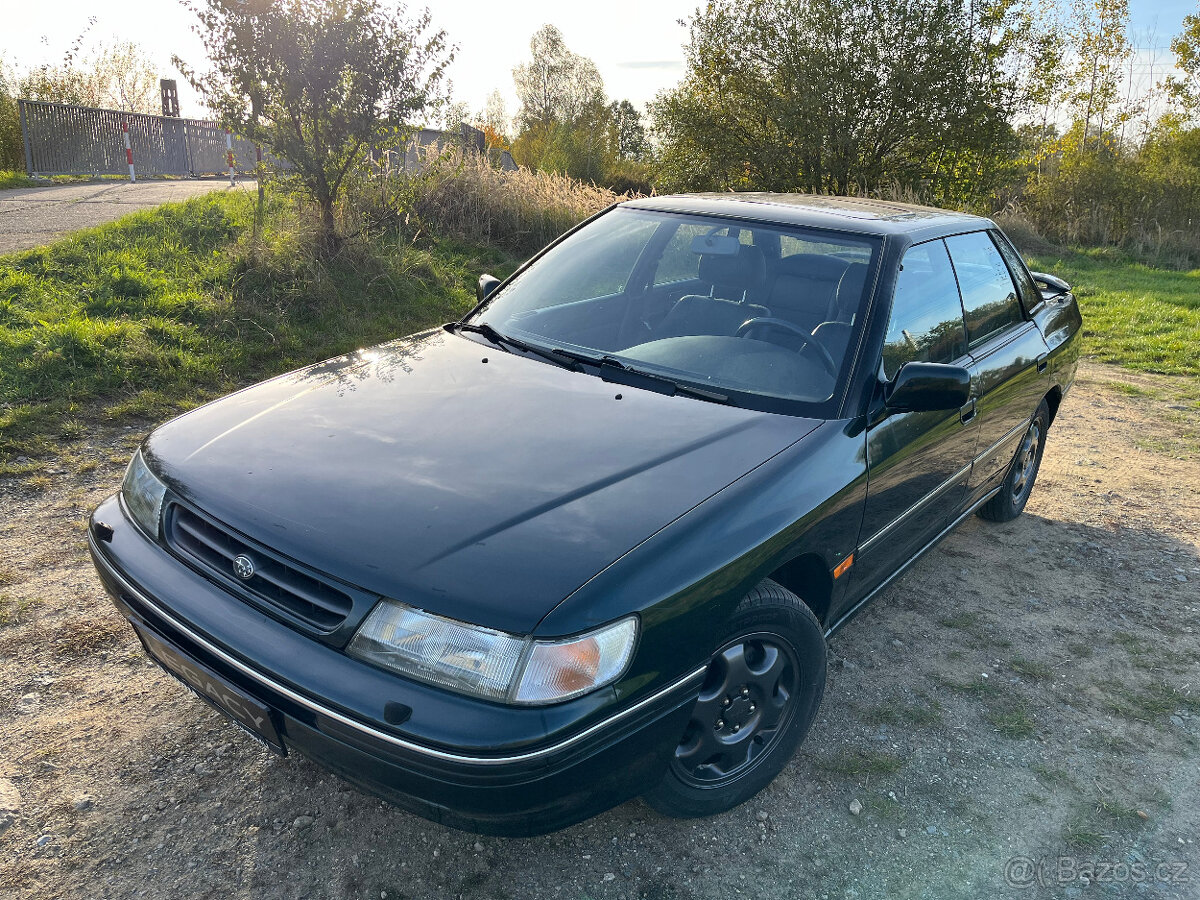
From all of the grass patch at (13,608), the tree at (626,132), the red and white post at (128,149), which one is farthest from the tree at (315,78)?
the tree at (626,132)

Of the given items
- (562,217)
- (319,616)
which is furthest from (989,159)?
(319,616)

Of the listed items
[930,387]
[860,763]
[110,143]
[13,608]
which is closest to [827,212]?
[930,387]

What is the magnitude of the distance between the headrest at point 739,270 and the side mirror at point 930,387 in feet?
2.26

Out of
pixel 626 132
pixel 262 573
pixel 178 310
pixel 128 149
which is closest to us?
pixel 262 573

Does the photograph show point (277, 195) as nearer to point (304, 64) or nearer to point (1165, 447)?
point (304, 64)

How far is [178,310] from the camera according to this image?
20.6ft

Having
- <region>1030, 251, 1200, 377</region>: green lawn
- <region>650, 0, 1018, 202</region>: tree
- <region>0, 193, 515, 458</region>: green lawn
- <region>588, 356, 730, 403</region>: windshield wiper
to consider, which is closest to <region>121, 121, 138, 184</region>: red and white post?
<region>0, 193, 515, 458</region>: green lawn

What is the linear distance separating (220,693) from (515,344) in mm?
1537

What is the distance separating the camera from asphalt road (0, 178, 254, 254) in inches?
338

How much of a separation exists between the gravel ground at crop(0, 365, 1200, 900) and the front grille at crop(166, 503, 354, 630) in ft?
2.31

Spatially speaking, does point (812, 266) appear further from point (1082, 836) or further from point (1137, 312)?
point (1137, 312)

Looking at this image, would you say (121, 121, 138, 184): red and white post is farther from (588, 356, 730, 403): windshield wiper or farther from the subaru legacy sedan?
(588, 356, 730, 403): windshield wiper

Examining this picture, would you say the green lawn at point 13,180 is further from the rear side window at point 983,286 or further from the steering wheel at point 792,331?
the rear side window at point 983,286

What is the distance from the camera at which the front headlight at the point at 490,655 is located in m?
1.66
